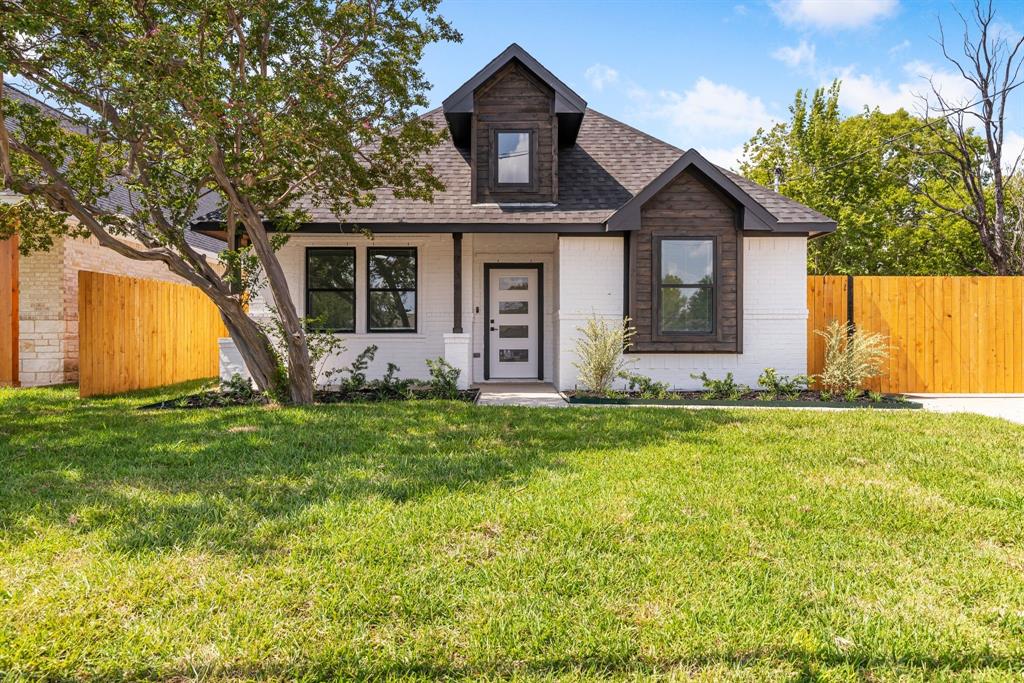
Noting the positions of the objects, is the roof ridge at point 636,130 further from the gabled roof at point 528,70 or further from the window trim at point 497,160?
the window trim at point 497,160

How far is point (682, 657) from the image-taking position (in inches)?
86.8

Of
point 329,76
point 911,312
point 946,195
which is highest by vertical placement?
point 946,195

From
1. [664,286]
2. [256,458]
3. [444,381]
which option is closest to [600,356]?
[664,286]

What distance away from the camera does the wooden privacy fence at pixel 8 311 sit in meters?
10.4

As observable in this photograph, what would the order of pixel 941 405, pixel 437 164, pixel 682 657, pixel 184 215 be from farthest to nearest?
1. pixel 437 164
2. pixel 941 405
3. pixel 184 215
4. pixel 682 657

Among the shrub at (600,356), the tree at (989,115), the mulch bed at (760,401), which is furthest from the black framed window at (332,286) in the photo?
the tree at (989,115)

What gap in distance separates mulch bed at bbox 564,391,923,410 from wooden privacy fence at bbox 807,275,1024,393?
1.26 meters

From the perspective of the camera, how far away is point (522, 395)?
30.9 ft

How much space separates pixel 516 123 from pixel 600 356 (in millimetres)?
4623

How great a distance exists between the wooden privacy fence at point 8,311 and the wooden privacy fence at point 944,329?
47.7 ft

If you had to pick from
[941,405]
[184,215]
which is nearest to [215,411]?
[184,215]

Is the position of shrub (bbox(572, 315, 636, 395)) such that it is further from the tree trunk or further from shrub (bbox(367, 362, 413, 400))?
the tree trunk

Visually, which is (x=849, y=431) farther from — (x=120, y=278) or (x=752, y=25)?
(x=120, y=278)

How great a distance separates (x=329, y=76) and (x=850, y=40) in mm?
13741
